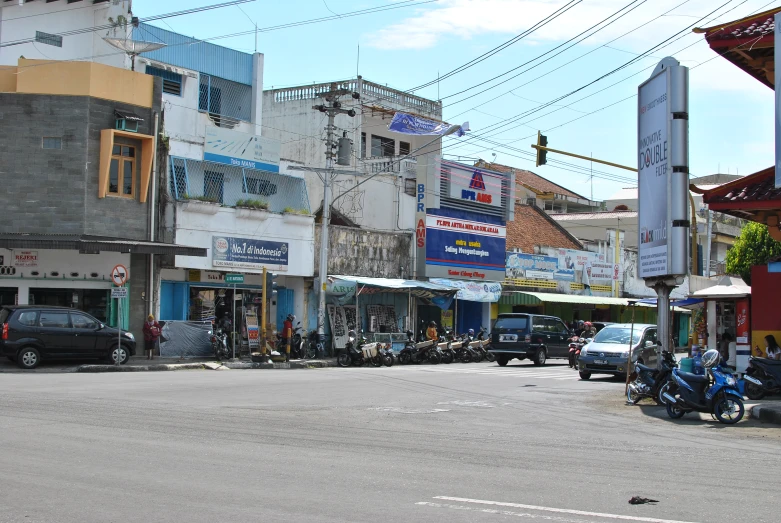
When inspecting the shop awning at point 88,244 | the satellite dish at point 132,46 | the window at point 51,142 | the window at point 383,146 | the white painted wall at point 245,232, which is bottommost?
the shop awning at point 88,244

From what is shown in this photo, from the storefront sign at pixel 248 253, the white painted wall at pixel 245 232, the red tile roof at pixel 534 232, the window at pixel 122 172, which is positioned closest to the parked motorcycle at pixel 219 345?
the white painted wall at pixel 245 232

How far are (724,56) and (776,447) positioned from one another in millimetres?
9597

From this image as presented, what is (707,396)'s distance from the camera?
1541cm

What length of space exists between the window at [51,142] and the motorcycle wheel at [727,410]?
72.6 ft

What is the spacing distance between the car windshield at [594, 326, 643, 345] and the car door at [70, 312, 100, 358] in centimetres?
1474

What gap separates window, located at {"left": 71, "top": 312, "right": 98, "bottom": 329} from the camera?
25625 mm

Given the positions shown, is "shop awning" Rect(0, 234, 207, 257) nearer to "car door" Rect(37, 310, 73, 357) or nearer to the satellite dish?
"car door" Rect(37, 310, 73, 357)

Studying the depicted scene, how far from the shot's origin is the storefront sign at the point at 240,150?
33594 millimetres

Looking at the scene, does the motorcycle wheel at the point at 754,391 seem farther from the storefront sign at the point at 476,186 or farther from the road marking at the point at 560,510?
the storefront sign at the point at 476,186

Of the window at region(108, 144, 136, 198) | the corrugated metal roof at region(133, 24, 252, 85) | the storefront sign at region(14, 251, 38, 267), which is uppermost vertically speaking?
the corrugated metal roof at region(133, 24, 252, 85)

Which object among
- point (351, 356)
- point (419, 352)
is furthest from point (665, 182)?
point (419, 352)

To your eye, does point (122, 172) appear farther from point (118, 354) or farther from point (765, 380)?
point (765, 380)

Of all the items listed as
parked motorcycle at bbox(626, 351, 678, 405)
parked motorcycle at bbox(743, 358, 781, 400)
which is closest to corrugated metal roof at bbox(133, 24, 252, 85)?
parked motorcycle at bbox(626, 351, 678, 405)

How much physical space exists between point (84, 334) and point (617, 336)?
1553cm
